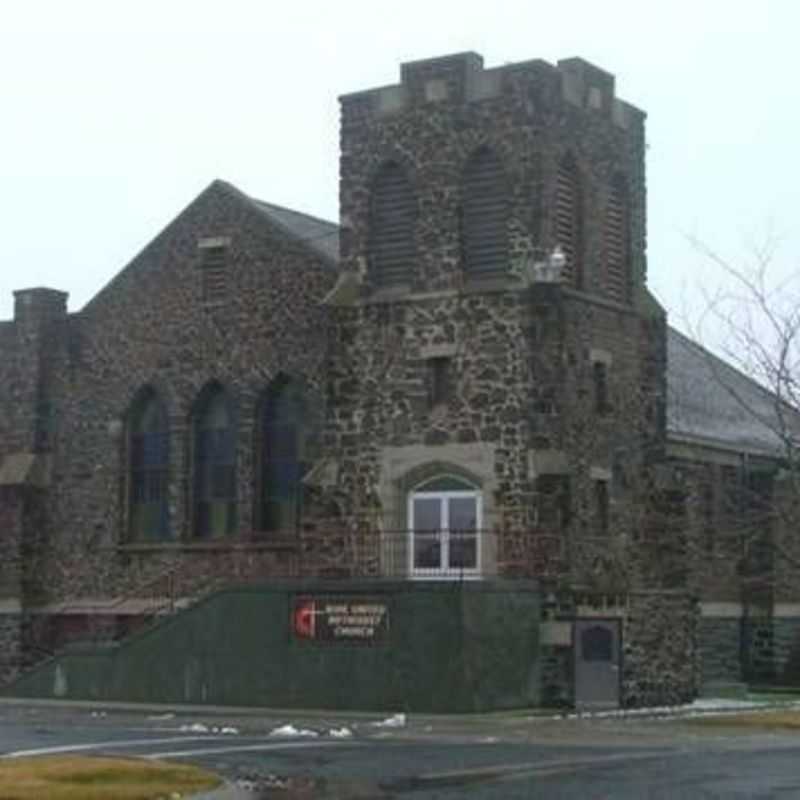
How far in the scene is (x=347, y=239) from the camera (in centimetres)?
3794

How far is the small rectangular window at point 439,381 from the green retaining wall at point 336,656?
420 cm

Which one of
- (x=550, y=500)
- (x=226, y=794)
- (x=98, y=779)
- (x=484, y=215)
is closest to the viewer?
(x=226, y=794)

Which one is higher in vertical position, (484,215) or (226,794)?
(484,215)

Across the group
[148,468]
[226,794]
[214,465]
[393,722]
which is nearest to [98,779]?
[226,794]

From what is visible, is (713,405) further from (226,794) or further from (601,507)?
(226,794)

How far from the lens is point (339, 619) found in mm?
34031

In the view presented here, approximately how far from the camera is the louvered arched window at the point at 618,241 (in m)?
38.2

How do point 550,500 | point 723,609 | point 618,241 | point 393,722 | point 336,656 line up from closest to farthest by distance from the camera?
point 393,722
point 336,656
point 550,500
point 618,241
point 723,609

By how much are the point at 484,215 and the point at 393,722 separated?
10.3m

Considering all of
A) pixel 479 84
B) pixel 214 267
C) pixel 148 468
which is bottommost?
pixel 148 468

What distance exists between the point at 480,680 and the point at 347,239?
9868 mm

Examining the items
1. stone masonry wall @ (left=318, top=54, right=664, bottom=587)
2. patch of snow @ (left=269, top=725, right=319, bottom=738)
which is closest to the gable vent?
stone masonry wall @ (left=318, top=54, right=664, bottom=587)

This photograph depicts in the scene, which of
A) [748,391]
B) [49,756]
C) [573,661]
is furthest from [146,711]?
[748,391]

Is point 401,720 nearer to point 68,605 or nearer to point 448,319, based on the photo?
point 448,319
